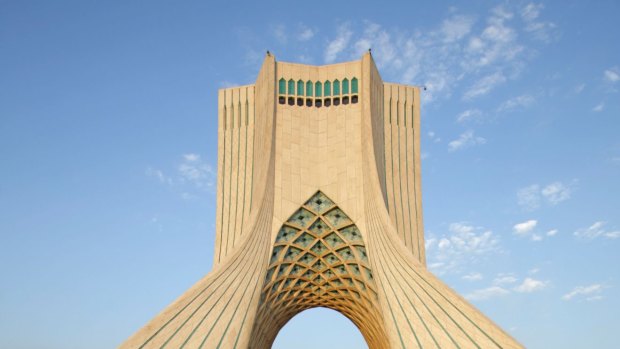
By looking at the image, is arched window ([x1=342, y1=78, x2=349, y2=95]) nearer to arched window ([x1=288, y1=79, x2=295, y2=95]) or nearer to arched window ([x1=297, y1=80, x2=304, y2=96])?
arched window ([x1=297, y1=80, x2=304, y2=96])

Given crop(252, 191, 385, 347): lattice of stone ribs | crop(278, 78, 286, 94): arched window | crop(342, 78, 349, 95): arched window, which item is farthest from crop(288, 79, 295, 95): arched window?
crop(252, 191, 385, 347): lattice of stone ribs

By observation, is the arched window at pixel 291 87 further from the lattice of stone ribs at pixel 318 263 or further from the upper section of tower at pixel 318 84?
the lattice of stone ribs at pixel 318 263

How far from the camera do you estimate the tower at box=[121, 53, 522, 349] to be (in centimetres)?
2241

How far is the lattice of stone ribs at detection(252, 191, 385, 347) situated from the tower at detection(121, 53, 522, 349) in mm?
55

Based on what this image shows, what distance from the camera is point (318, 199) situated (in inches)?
1043

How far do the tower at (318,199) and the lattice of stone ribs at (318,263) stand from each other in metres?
0.06

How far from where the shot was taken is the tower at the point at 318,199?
73.5 ft

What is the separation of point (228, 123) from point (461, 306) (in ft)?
56.9

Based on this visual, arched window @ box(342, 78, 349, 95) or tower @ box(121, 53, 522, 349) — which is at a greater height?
arched window @ box(342, 78, 349, 95)

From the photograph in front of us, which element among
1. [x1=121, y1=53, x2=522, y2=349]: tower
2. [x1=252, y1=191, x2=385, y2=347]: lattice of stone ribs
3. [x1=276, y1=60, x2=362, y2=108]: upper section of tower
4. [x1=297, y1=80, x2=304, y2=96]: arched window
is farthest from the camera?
[x1=297, y1=80, x2=304, y2=96]: arched window

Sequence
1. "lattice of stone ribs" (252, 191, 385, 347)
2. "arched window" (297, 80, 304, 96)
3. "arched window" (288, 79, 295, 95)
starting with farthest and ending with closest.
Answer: "arched window" (297, 80, 304, 96)
"arched window" (288, 79, 295, 95)
"lattice of stone ribs" (252, 191, 385, 347)

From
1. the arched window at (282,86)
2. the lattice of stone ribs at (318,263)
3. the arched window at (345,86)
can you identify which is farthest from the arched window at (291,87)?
the lattice of stone ribs at (318,263)

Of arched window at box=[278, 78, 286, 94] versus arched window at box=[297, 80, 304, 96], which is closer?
arched window at box=[278, 78, 286, 94]

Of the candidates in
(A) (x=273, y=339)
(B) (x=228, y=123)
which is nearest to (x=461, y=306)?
(A) (x=273, y=339)
